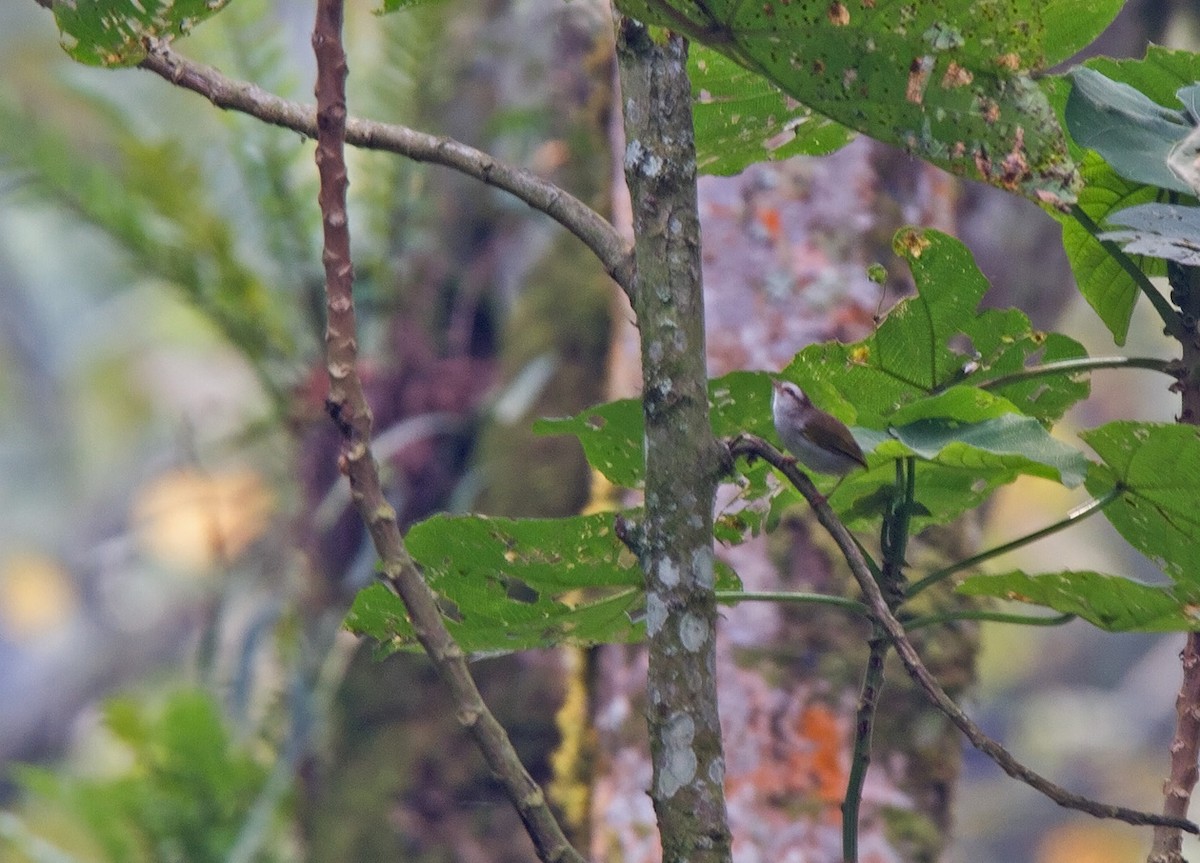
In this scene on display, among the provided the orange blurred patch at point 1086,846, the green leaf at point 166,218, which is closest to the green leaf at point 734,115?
the green leaf at point 166,218

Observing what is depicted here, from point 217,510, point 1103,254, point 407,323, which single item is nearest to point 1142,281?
point 1103,254

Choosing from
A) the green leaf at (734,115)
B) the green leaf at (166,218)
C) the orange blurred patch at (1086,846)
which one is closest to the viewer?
the green leaf at (734,115)

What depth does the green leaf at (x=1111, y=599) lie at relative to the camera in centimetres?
59

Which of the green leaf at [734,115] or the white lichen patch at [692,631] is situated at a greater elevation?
the green leaf at [734,115]

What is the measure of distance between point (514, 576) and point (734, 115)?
304mm

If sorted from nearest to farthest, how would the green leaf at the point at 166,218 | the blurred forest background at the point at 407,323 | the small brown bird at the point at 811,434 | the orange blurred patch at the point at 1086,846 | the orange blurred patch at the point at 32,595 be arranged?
the small brown bird at the point at 811,434 < the blurred forest background at the point at 407,323 < the green leaf at the point at 166,218 < the orange blurred patch at the point at 1086,846 < the orange blurred patch at the point at 32,595

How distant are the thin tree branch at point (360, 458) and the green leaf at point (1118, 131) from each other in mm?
338

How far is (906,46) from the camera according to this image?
0.56 metres

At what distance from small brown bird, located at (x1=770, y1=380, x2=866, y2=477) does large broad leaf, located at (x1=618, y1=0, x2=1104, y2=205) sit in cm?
14

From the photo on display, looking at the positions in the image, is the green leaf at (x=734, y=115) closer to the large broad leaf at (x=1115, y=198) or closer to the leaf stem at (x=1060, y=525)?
the large broad leaf at (x=1115, y=198)

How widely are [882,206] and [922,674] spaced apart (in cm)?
124

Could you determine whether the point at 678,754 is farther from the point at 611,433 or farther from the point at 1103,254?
the point at 1103,254

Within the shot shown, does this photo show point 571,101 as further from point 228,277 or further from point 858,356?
point 858,356

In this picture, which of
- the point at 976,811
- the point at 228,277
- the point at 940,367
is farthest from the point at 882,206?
the point at 976,811
